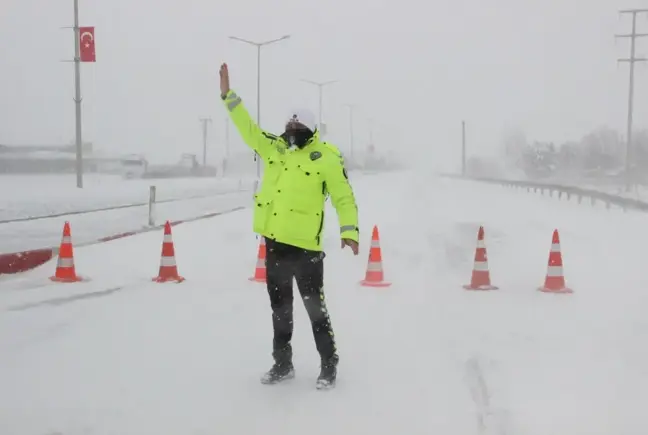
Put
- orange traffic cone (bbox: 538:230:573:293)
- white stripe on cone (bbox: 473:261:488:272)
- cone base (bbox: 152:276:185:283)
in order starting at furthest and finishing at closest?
cone base (bbox: 152:276:185:283) < white stripe on cone (bbox: 473:261:488:272) < orange traffic cone (bbox: 538:230:573:293)

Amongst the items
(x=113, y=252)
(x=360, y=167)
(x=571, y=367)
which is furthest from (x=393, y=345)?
(x=360, y=167)

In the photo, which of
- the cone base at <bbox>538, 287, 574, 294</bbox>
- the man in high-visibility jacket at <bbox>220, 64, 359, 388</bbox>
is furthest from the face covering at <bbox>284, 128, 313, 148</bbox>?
the cone base at <bbox>538, 287, 574, 294</bbox>

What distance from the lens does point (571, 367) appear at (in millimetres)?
6121

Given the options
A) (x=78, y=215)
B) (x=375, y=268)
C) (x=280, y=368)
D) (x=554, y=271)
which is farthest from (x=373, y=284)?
(x=78, y=215)

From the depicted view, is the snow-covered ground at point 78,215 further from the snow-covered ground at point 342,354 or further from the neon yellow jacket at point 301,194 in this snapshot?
the neon yellow jacket at point 301,194

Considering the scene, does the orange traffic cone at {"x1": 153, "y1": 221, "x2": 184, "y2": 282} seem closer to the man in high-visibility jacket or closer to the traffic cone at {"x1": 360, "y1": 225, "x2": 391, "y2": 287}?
the traffic cone at {"x1": 360, "y1": 225, "x2": 391, "y2": 287}

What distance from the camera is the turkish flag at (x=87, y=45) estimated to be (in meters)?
29.2

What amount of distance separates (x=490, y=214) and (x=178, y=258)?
15792mm

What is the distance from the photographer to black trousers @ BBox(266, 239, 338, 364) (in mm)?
5297

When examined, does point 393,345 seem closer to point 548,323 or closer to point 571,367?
point 571,367

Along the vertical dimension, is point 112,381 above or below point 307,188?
below

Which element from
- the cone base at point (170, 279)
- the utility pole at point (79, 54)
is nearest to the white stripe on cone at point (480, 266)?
the cone base at point (170, 279)

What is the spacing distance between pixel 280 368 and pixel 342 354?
1.03 metres

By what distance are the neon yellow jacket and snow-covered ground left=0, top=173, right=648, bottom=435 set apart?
1.09m
